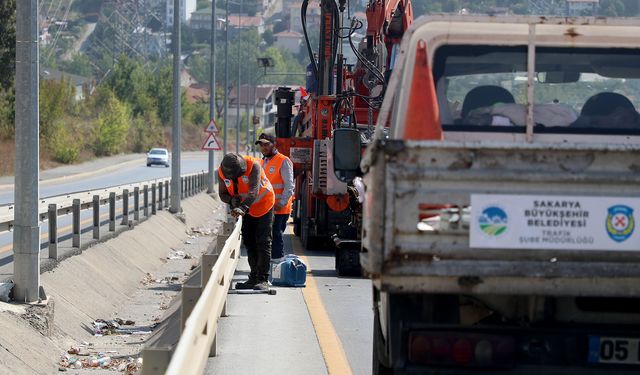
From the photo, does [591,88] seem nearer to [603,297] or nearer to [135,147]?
[603,297]

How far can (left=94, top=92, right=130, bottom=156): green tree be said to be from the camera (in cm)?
11288

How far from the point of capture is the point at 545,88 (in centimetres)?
877

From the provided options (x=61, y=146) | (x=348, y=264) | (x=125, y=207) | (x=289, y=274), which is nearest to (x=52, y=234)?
(x=289, y=274)

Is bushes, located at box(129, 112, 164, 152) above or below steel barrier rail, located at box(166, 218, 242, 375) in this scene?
below

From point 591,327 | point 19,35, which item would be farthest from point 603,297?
point 19,35

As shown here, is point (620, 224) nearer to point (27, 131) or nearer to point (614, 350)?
point (614, 350)

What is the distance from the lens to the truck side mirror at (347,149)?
8.85 metres

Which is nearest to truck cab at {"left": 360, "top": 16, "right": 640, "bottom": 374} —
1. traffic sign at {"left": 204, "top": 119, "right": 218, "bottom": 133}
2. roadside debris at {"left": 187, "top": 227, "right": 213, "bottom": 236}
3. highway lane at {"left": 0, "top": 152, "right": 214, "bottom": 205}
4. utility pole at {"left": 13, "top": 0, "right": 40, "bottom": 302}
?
utility pole at {"left": 13, "top": 0, "right": 40, "bottom": 302}

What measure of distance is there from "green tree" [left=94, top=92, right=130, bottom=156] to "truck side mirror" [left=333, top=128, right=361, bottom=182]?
104925mm

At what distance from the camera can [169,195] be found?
37750mm

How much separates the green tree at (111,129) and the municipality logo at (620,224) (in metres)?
107

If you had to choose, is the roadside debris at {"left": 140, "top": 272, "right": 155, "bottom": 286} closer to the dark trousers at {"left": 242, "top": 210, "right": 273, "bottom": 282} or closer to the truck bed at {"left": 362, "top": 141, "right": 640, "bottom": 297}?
the dark trousers at {"left": 242, "top": 210, "right": 273, "bottom": 282}

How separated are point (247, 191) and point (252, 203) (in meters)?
0.17

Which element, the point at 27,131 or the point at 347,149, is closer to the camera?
the point at 347,149
